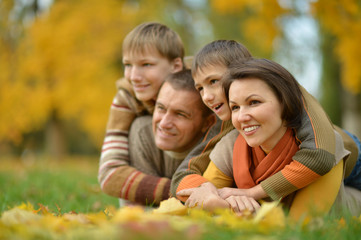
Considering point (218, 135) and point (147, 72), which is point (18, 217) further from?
point (147, 72)

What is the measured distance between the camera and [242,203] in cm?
204

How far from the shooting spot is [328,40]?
10461 mm

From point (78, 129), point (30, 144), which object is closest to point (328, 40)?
point (78, 129)

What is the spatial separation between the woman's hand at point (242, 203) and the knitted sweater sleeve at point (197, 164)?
272 millimetres

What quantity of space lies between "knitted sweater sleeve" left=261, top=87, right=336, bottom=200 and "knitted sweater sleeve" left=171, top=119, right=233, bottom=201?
18.0 inches

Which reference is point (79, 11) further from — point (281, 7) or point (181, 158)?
point (181, 158)

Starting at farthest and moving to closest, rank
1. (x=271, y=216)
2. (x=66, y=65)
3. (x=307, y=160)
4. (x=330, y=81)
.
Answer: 1. (x=330, y=81)
2. (x=66, y=65)
3. (x=307, y=160)
4. (x=271, y=216)

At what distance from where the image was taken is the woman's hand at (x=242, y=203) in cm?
201

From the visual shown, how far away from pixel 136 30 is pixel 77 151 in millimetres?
18152

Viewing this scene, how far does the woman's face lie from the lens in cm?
207

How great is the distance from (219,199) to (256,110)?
1.75ft

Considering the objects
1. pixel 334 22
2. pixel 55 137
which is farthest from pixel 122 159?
pixel 55 137

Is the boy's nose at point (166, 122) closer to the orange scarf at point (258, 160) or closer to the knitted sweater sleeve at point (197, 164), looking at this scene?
the knitted sweater sleeve at point (197, 164)

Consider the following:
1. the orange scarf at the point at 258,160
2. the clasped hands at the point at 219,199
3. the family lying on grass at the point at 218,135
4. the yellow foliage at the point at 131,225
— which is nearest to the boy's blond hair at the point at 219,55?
the family lying on grass at the point at 218,135
